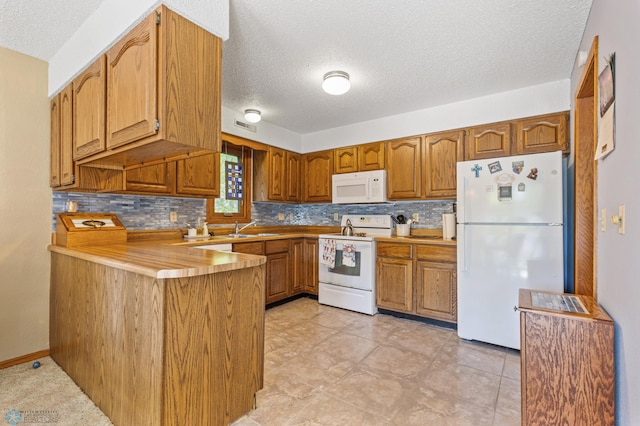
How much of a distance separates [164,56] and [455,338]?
121 inches

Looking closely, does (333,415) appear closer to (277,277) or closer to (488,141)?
(277,277)

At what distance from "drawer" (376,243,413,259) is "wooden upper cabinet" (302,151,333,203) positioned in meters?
1.10

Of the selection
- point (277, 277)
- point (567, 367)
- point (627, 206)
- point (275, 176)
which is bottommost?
point (277, 277)

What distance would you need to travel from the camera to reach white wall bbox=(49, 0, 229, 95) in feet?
4.84

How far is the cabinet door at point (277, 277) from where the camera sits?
11.7ft

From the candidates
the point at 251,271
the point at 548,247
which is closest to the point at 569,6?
the point at 548,247

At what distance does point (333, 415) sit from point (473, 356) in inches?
54.6

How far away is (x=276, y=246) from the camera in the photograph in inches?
146

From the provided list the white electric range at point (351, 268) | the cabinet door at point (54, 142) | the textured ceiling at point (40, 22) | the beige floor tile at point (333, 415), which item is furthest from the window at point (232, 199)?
the beige floor tile at point (333, 415)

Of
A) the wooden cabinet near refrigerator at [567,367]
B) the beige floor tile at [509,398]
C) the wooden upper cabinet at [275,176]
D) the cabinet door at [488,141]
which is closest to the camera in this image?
the wooden cabinet near refrigerator at [567,367]

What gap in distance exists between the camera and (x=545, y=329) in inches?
52.5

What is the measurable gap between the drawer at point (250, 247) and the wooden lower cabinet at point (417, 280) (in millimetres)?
1353

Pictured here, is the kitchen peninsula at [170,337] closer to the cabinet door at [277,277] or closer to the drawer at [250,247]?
the drawer at [250,247]

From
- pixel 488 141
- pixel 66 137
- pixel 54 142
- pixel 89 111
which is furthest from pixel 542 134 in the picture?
pixel 54 142
